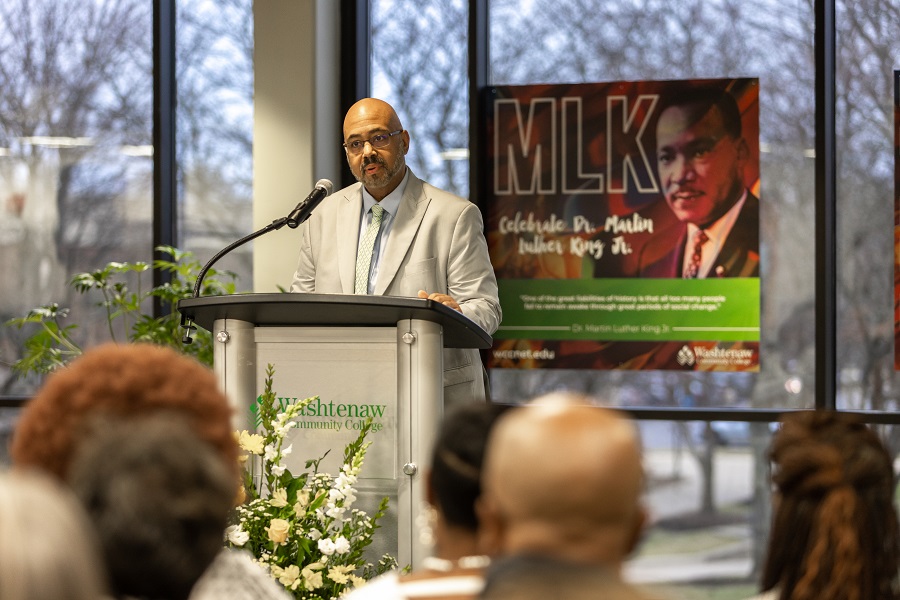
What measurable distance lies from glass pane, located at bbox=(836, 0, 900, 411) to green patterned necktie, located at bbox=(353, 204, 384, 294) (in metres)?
2.38

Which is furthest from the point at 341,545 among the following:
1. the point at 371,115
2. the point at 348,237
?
the point at 371,115

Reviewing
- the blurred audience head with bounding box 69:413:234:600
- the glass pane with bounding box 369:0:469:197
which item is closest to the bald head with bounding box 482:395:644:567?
the blurred audience head with bounding box 69:413:234:600

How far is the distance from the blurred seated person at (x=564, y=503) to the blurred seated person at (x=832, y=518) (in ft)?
1.37

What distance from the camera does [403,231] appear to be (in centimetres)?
396

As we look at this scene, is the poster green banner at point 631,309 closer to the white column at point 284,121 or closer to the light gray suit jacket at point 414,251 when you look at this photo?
the white column at point 284,121

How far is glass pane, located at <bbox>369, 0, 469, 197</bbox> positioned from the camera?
5.68 metres

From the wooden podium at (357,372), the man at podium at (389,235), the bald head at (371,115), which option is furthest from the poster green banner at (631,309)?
the wooden podium at (357,372)

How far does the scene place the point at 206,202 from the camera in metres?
5.97

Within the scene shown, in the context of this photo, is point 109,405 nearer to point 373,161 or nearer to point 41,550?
point 41,550

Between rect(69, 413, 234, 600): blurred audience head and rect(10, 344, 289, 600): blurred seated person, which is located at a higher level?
rect(10, 344, 289, 600): blurred seated person

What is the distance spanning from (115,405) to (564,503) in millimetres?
565

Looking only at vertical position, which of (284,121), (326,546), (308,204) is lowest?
(326,546)

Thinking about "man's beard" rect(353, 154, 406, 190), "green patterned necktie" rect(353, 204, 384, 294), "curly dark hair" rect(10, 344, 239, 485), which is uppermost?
"man's beard" rect(353, 154, 406, 190)

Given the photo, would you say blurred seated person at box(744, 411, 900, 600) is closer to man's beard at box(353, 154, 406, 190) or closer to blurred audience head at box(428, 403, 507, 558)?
blurred audience head at box(428, 403, 507, 558)
